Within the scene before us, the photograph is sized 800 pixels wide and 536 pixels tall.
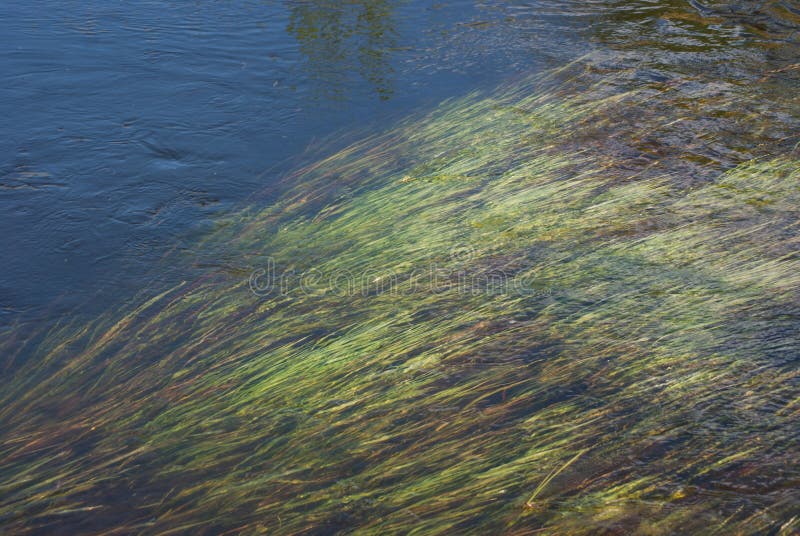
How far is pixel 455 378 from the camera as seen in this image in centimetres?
345

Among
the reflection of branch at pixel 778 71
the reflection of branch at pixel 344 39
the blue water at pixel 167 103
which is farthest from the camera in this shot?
the reflection of branch at pixel 344 39

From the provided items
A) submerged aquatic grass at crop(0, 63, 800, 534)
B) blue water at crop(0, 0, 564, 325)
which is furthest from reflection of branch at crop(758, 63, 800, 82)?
blue water at crop(0, 0, 564, 325)

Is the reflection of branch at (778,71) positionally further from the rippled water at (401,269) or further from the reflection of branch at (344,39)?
the reflection of branch at (344,39)

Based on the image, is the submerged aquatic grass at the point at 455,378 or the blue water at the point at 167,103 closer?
the submerged aquatic grass at the point at 455,378

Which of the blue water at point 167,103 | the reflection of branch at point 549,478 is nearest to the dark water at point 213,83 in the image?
the blue water at point 167,103

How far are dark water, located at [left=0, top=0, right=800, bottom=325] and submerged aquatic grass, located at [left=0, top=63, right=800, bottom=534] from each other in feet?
2.00

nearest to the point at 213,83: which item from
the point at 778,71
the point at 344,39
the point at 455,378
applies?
the point at 344,39

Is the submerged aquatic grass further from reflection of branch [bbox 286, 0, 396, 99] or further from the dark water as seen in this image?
reflection of branch [bbox 286, 0, 396, 99]

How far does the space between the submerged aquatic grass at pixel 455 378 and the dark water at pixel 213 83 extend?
61 centimetres

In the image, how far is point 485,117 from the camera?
235 inches

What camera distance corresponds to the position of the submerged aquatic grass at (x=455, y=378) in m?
2.86

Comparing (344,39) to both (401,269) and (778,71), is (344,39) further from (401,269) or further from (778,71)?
(401,269)

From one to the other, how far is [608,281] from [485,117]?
238cm

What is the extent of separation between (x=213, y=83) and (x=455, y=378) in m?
4.15
